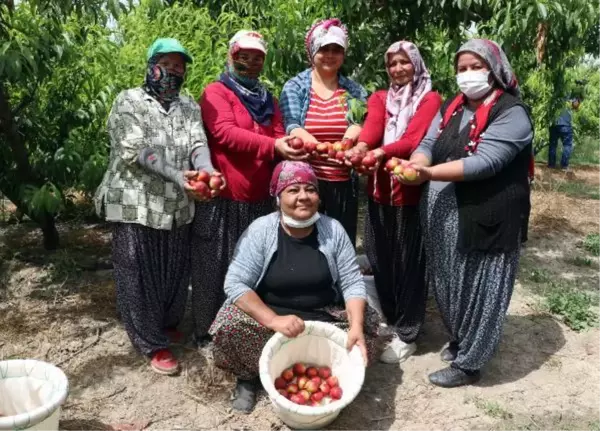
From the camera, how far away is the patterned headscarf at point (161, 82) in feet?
8.58

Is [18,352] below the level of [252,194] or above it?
below

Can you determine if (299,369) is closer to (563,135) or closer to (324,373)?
(324,373)

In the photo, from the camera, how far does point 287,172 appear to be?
2.62m

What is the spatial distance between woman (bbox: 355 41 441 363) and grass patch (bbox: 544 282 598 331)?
1.30m

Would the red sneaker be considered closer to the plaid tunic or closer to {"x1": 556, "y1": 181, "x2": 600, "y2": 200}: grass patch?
the plaid tunic

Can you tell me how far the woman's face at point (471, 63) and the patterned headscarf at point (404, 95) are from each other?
0.31 metres

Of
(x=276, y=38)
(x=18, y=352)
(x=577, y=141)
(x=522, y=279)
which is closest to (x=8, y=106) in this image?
(x=18, y=352)

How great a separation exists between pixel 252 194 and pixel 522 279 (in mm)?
2722

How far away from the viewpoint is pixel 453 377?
2947mm

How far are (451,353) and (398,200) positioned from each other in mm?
947

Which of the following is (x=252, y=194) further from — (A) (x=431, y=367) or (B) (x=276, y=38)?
(A) (x=431, y=367)

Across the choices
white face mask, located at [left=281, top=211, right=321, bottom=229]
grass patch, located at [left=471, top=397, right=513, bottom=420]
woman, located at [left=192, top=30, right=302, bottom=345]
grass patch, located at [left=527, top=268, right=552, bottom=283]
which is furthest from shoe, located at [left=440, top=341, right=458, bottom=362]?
grass patch, located at [left=527, top=268, right=552, bottom=283]

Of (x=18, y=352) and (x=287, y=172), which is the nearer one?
(x=287, y=172)

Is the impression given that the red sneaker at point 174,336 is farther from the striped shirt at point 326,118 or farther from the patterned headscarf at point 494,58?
the patterned headscarf at point 494,58
